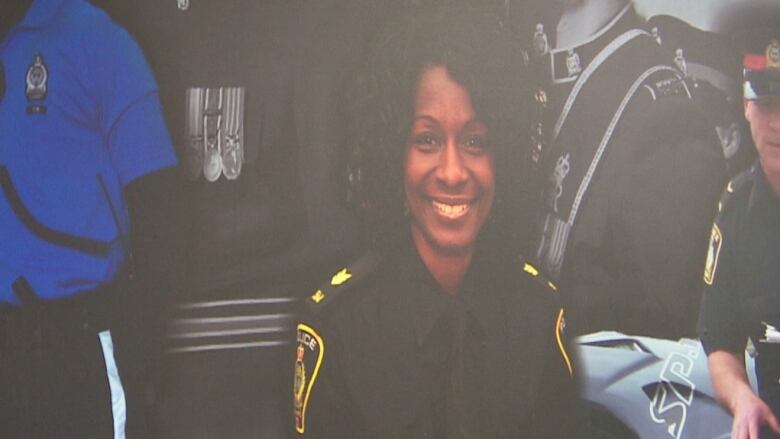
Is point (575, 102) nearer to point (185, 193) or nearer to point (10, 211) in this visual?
point (185, 193)

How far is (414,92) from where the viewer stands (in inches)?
118

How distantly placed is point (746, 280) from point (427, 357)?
1055 mm

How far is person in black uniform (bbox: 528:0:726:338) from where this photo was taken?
3076 millimetres

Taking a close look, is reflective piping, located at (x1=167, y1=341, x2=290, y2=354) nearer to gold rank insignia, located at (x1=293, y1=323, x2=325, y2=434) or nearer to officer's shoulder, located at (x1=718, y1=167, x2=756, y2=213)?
gold rank insignia, located at (x1=293, y1=323, x2=325, y2=434)

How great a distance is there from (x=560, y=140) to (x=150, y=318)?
1335 mm

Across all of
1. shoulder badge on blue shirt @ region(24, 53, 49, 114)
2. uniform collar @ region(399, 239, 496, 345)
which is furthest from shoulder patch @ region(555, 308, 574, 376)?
shoulder badge on blue shirt @ region(24, 53, 49, 114)

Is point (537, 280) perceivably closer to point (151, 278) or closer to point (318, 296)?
point (318, 296)

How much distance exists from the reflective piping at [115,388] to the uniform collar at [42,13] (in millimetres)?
934

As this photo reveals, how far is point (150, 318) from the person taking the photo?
2.94 meters

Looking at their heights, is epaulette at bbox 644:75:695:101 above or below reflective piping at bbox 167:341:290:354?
above

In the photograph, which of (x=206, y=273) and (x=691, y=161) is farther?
(x=691, y=161)

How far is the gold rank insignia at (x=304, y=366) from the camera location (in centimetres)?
296

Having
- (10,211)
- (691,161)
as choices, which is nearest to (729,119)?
(691,161)

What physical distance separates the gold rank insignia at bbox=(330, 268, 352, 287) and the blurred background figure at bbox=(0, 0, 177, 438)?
48 centimetres
